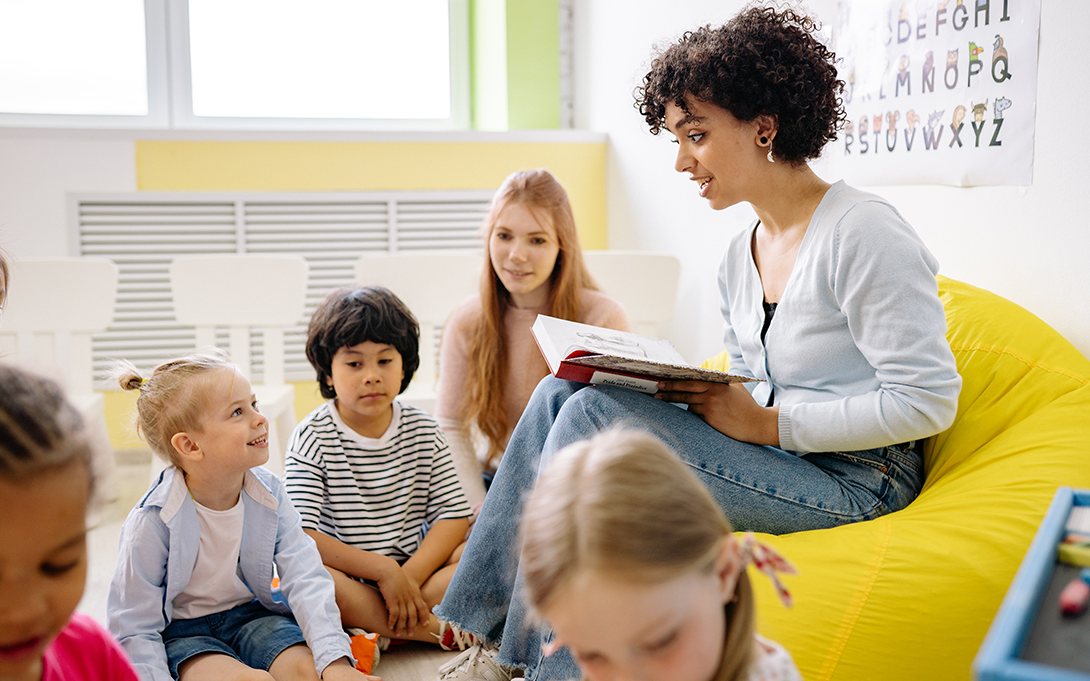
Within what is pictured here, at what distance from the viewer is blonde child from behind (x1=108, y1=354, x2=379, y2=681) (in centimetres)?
131

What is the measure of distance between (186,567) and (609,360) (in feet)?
2.48

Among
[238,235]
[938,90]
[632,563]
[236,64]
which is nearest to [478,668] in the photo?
[632,563]

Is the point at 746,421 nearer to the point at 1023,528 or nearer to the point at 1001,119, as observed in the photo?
the point at 1023,528

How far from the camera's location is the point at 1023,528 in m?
1.08

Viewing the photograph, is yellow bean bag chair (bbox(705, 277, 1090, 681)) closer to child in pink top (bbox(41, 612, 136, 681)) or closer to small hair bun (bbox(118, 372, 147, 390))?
child in pink top (bbox(41, 612, 136, 681))

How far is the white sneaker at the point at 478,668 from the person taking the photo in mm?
1319

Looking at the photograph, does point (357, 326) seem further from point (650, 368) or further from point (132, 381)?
point (650, 368)

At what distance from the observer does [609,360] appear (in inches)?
44.7

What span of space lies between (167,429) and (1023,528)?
1.22 meters

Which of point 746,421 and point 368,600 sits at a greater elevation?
point 746,421

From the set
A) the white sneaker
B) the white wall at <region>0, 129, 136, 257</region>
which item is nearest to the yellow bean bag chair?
the white sneaker

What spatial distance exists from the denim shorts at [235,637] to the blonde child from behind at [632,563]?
0.85 m

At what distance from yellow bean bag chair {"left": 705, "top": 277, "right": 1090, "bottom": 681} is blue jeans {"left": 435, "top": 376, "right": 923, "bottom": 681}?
0.05 meters

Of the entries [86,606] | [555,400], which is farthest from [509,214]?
[86,606]
